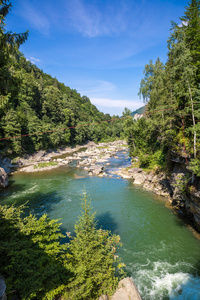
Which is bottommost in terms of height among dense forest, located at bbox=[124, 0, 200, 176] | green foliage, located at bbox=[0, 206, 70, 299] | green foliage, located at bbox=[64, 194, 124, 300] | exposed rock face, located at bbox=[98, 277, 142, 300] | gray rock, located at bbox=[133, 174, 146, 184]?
gray rock, located at bbox=[133, 174, 146, 184]

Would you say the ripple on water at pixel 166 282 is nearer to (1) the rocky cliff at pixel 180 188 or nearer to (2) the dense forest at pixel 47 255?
(2) the dense forest at pixel 47 255

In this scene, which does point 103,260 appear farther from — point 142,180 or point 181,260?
point 142,180

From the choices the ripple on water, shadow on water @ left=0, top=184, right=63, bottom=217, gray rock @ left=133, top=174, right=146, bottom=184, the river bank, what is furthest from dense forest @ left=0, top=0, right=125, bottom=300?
gray rock @ left=133, top=174, right=146, bottom=184

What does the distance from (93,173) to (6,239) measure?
78.5 ft

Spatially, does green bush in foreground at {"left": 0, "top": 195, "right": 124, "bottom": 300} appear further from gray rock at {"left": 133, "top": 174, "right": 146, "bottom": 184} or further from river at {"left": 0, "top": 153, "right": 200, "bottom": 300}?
gray rock at {"left": 133, "top": 174, "right": 146, "bottom": 184}

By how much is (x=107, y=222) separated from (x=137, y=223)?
9.91ft

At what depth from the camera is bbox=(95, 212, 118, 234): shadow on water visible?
46.2ft

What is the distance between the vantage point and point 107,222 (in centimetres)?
1504

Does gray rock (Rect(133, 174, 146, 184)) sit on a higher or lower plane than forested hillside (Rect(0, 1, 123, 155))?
lower

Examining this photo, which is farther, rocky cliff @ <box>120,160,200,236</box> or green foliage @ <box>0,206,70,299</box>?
rocky cliff @ <box>120,160,200,236</box>

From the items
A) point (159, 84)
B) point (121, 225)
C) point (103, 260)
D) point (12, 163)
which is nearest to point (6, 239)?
point (103, 260)

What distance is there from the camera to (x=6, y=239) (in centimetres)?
704

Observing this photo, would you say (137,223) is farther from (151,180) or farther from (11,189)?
(11,189)

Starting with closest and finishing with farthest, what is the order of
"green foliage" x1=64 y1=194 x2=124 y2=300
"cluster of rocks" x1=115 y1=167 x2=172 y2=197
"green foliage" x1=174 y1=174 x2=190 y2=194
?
1. "green foliage" x1=64 y1=194 x2=124 y2=300
2. "green foliage" x1=174 y1=174 x2=190 y2=194
3. "cluster of rocks" x1=115 y1=167 x2=172 y2=197
